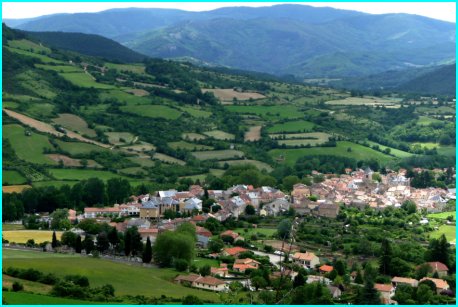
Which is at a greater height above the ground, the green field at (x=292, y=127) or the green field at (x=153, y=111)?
the green field at (x=153, y=111)

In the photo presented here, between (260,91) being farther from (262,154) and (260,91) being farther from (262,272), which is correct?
(262,272)

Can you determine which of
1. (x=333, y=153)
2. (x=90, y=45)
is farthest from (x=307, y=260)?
(x=90, y=45)

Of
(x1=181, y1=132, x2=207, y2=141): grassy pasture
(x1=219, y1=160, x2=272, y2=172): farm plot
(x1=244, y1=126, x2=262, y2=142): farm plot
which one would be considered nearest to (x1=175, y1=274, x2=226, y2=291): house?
(x1=219, y1=160, x2=272, y2=172): farm plot

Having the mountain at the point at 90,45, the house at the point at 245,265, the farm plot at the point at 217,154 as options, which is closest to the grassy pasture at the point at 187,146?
the farm plot at the point at 217,154

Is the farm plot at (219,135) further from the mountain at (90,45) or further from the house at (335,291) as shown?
the mountain at (90,45)

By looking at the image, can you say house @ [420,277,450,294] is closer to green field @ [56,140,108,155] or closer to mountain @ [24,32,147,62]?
green field @ [56,140,108,155]

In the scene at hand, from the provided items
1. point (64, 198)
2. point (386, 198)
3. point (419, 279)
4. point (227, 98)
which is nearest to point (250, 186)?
point (386, 198)
